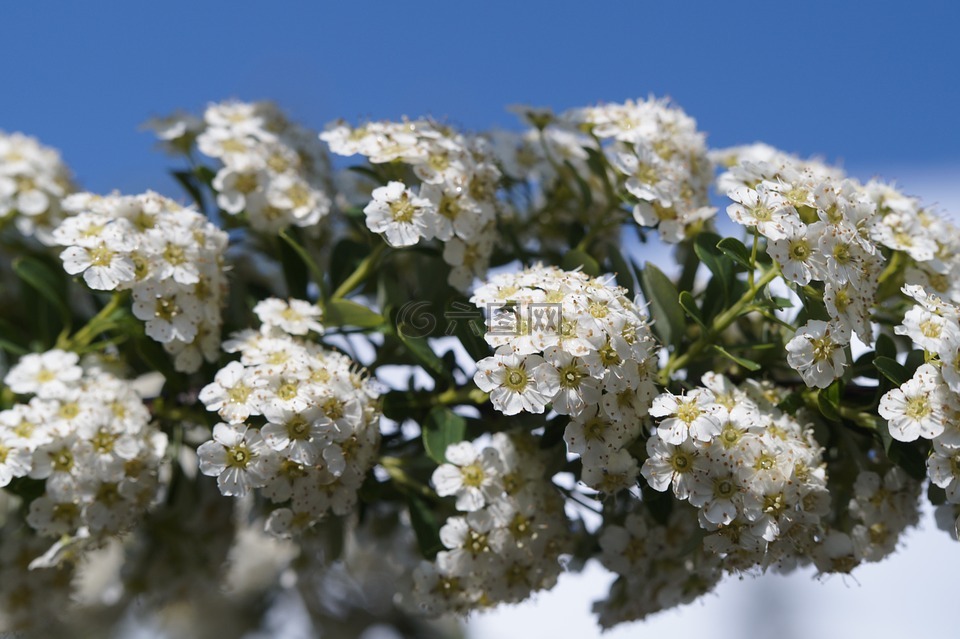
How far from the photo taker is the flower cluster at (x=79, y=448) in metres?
1.72

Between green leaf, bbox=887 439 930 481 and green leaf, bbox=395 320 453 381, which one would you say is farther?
green leaf, bbox=395 320 453 381

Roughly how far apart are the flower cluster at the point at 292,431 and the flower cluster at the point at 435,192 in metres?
0.28

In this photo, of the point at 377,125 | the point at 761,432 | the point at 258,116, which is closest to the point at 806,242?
the point at 761,432

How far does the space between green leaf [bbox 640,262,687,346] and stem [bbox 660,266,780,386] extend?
4 centimetres

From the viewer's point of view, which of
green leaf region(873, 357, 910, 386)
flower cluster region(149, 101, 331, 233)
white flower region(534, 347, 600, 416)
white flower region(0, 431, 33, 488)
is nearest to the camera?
white flower region(534, 347, 600, 416)

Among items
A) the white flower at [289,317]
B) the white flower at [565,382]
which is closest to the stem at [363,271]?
the white flower at [289,317]

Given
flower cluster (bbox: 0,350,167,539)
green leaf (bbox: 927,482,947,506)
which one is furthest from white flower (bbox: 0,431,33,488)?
green leaf (bbox: 927,482,947,506)

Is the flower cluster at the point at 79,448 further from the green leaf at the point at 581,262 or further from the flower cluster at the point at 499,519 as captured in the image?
the green leaf at the point at 581,262

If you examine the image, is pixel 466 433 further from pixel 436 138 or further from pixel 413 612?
pixel 436 138

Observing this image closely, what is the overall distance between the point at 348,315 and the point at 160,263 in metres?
0.36

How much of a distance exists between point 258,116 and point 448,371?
90cm

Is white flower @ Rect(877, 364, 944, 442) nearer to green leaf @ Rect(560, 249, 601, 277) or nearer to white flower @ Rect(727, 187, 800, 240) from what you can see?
white flower @ Rect(727, 187, 800, 240)

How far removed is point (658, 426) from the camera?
153cm

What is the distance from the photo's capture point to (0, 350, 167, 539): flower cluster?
1.72m
